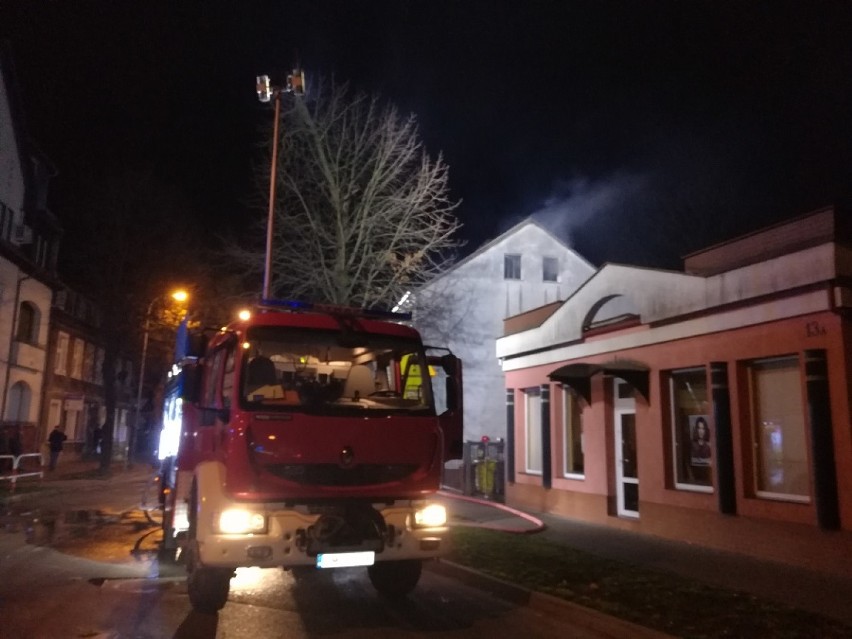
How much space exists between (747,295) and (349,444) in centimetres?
682

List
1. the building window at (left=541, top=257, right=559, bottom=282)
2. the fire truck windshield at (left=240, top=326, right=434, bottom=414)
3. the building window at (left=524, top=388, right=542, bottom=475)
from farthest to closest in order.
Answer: the building window at (left=541, top=257, right=559, bottom=282), the building window at (left=524, top=388, right=542, bottom=475), the fire truck windshield at (left=240, top=326, right=434, bottom=414)

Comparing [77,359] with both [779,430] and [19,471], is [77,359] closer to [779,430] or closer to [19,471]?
[19,471]

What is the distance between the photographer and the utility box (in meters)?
18.4

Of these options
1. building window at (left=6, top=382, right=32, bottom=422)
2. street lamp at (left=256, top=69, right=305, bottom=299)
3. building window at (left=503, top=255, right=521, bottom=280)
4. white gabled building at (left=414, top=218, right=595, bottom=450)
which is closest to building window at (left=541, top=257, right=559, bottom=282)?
white gabled building at (left=414, top=218, right=595, bottom=450)

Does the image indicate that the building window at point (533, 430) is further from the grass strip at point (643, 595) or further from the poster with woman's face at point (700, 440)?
the grass strip at point (643, 595)

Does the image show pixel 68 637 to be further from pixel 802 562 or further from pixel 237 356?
pixel 802 562

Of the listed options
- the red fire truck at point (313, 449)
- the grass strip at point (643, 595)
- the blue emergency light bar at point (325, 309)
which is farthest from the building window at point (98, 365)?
the blue emergency light bar at point (325, 309)

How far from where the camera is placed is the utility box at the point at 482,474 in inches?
725

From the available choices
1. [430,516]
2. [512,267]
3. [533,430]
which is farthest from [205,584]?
[512,267]

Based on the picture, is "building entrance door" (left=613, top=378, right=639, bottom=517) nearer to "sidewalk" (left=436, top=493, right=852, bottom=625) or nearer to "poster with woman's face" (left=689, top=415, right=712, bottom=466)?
"sidewalk" (left=436, top=493, right=852, bottom=625)

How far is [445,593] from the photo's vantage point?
834cm

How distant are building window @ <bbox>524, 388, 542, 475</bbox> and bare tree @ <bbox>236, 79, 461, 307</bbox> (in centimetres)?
507

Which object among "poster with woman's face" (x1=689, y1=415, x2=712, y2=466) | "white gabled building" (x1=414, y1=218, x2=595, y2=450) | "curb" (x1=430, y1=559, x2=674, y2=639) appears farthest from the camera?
"white gabled building" (x1=414, y1=218, x2=595, y2=450)

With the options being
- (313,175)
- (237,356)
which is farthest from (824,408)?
(313,175)
